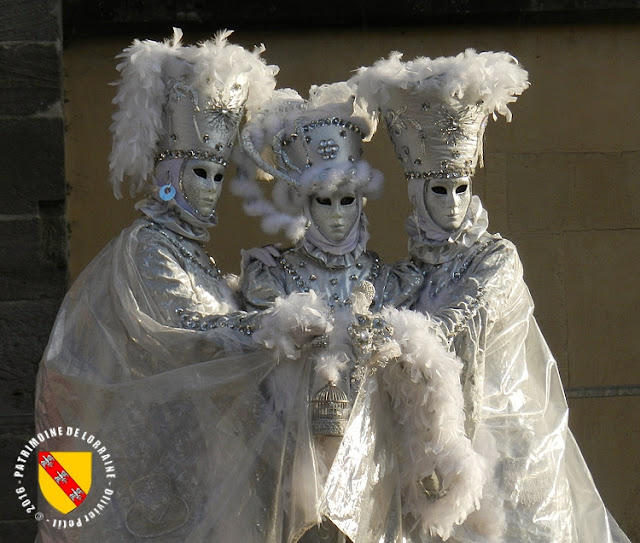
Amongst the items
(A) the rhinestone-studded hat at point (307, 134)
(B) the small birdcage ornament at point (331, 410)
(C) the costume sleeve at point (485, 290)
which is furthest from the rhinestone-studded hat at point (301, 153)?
(B) the small birdcage ornament at point (331, 410)

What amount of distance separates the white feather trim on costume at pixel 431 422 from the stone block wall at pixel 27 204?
167cm

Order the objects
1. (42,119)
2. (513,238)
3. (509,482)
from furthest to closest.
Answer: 1. (513,238)
2. (42,119)
3. (509,482)

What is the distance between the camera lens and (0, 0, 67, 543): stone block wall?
6.45 meters

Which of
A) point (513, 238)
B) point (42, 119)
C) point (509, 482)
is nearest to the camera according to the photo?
point (509, 482)

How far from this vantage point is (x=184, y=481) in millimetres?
5312

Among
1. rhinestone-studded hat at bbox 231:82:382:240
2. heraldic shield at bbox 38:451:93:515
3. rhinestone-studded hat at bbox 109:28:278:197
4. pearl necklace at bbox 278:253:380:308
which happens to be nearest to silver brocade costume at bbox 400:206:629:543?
pearl necklace at bbox 278:253:380:308

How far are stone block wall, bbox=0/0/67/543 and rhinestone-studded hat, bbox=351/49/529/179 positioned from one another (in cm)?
131

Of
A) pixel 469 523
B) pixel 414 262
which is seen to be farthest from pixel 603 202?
pixel 469 523

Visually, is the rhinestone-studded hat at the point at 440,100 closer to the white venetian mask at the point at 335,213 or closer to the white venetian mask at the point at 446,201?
the white venetian mask at the point at 446,201

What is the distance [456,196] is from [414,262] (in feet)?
0.78

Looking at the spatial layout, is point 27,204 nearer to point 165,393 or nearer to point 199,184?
point 199,184

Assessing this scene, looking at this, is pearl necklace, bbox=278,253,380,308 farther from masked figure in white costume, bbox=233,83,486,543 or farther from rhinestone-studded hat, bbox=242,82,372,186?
rhinestone-studded hat, bbox=242,82,372,186

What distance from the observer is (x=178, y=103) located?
18.2ft

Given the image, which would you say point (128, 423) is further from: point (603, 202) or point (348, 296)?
point (603, 202)
